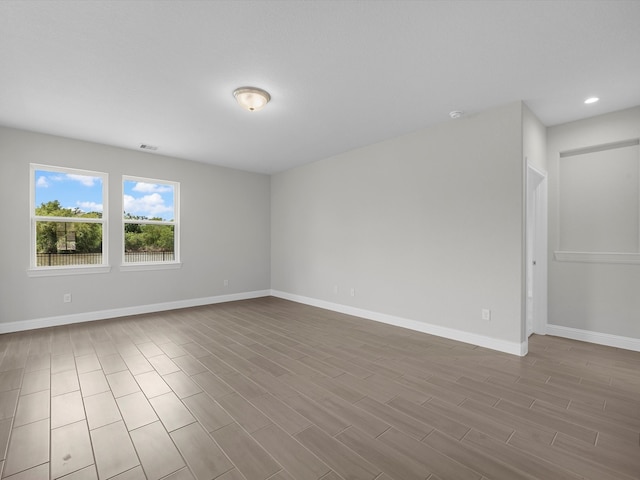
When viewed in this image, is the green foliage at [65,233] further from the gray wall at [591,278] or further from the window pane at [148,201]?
the gray wall at [591,278]

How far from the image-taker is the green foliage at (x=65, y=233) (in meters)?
4.19

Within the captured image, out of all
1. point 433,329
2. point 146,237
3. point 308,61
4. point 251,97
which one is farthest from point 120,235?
point 433,329

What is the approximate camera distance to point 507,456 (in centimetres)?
166

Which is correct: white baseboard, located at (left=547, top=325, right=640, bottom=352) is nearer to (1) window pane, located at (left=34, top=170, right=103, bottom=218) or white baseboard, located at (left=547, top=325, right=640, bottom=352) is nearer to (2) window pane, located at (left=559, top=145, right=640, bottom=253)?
(2) window pane, located at (left=559, top=145, right=640, bottom=253)

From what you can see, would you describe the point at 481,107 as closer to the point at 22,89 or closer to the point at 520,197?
the point at 520,197

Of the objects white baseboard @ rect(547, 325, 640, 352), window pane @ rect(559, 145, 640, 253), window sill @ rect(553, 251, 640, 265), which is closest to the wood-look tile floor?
white baseboard @ rect(547, 325, 640, 352)

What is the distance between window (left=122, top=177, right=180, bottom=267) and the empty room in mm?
36

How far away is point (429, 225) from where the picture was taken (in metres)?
3.89

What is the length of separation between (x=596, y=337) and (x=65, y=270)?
22.9 ft

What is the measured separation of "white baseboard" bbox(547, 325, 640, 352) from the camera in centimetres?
328

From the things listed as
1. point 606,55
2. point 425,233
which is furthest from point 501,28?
point 425,233

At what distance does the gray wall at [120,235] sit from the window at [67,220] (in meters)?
0.11

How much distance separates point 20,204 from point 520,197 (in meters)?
6.17

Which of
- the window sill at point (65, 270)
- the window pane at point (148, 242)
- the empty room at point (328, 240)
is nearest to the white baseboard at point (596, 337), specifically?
the empty room at point (328, 240)
